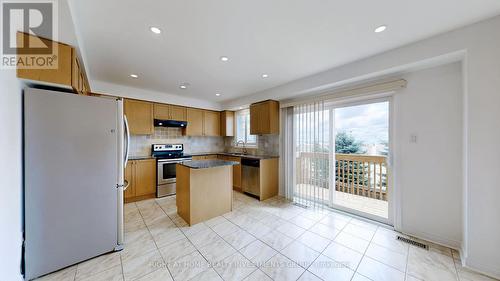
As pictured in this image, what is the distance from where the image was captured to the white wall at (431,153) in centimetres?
207

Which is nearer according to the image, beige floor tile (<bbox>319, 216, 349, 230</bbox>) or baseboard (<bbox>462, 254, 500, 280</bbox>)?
baseboard (<bbox>462, 254, 500, 280</bbox>)

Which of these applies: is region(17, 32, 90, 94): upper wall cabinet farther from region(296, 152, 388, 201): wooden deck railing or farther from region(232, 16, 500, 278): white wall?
region(232, 16, 500, 278): white wall

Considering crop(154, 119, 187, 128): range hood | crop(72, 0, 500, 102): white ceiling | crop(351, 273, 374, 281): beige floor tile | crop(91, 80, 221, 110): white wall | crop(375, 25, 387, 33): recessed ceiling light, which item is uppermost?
crop(72, 0, 500, 102): white ceiling

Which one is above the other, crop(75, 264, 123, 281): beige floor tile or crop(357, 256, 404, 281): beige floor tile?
crop(75, 264, 123, 281): beige floor tile

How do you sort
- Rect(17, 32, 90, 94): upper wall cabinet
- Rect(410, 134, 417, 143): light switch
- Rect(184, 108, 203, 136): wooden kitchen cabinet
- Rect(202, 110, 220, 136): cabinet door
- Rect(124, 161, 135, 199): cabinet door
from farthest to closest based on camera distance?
Rect(202, 110, 220, 136): cabinet door, Rect(184, 108, 203, 136): wooden kitchen cabinet, Rect(124, 161, 135, 199): cabinet door, Rect(410, 134, 417, 143): light switch, Rect(17, 32, 90, 94): upper wall cabinet

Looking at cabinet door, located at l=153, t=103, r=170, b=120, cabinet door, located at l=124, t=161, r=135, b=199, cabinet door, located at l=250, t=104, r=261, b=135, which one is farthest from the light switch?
cabinet door, located at l=124, t=161, r=135, b=199

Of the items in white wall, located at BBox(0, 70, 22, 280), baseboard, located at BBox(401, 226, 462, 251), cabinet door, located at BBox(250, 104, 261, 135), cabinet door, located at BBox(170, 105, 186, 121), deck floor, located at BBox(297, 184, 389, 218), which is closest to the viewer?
white wall, located at BBox(0, 70, 22, 280)

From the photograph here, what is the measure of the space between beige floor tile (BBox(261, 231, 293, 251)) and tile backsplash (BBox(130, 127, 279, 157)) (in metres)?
2.07

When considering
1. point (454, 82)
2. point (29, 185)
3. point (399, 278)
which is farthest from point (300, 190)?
point (29, 185)

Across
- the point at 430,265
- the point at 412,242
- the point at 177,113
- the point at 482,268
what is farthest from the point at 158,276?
the point at 177,113

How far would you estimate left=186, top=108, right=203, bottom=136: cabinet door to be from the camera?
4699 mm

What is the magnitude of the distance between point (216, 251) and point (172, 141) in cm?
341

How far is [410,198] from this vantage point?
2379 mm

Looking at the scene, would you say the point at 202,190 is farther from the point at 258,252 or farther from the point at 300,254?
the point at 300,254
